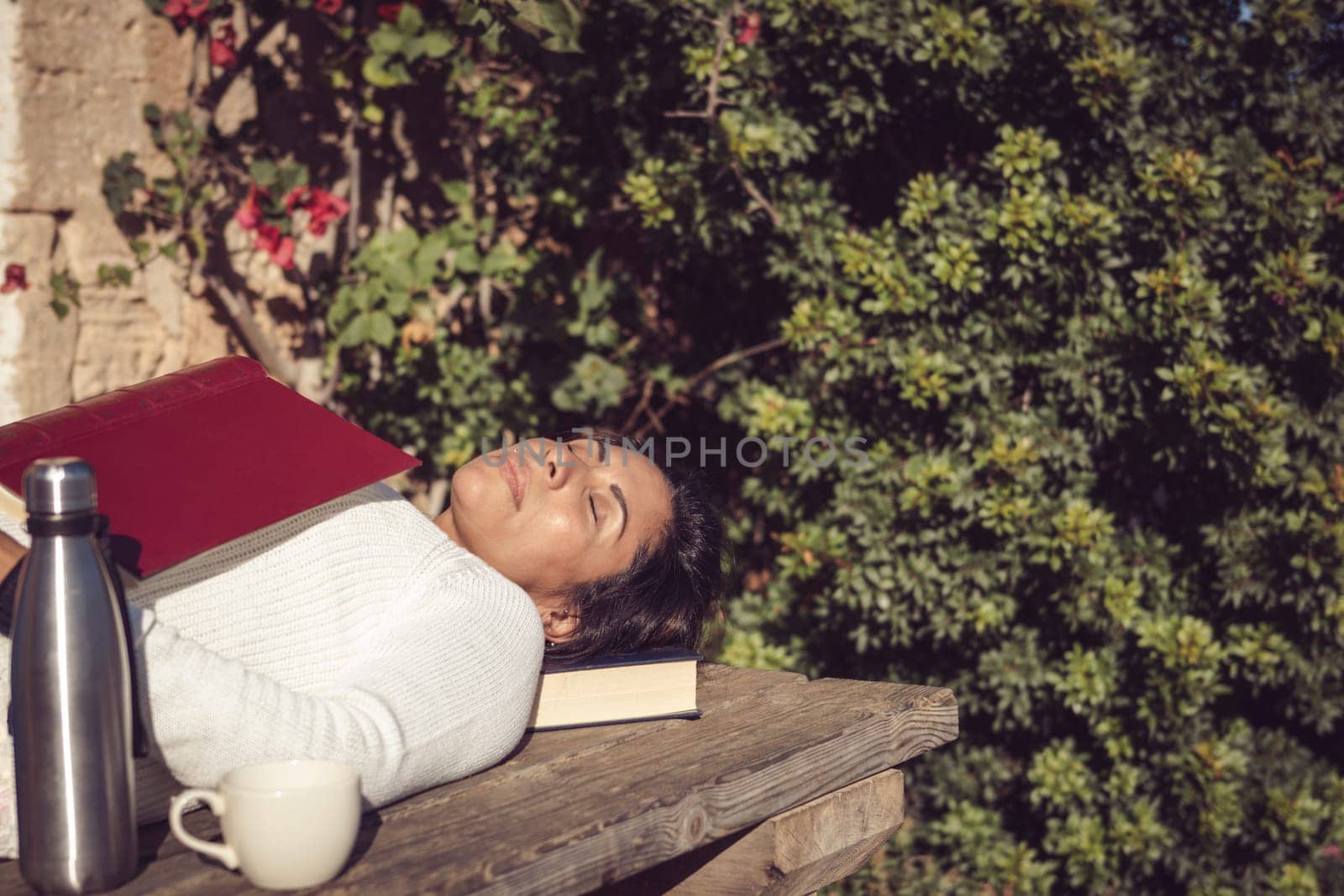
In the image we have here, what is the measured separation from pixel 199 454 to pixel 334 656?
0.33 m

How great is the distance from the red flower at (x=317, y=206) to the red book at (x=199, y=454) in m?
1.88

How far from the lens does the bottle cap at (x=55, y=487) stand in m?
1.19

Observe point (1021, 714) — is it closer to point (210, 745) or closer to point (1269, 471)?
point (1269, 471)

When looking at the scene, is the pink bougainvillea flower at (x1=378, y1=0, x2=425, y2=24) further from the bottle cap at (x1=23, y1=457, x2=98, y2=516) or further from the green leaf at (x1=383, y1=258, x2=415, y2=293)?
the bottle cap at (x1=23, y1=457, x2=98, y2=516)

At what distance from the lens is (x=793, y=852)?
1.74 meters

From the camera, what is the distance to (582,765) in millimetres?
1697

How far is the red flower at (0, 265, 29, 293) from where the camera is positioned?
3.10 meters

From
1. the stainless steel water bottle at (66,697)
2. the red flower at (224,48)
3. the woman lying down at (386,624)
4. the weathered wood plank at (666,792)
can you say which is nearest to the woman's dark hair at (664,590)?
the woman lying down at (386,624)

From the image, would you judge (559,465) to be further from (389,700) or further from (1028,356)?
(1028,356)

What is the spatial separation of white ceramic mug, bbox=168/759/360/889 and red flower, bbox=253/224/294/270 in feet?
8.36

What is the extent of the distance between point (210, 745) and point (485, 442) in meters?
2.33

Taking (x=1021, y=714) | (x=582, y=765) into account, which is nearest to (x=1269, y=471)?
(x=1021, y=714)

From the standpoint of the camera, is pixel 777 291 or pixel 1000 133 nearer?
pixel 1000 133

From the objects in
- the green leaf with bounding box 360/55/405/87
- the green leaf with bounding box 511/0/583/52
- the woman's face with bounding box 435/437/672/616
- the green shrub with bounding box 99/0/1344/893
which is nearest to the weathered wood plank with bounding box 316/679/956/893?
the woman's face with bounding box 435/437/672/616
